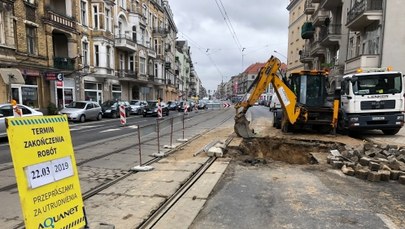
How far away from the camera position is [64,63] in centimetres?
2744

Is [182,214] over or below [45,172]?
below

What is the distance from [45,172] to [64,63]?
27066 mm

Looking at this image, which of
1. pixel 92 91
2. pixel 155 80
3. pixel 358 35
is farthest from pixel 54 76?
pixel 155 80

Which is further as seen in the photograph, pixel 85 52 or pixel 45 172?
pixel 85 52

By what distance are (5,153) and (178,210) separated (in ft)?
26.1

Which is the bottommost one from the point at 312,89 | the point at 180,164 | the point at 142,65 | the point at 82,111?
the point at 180,164

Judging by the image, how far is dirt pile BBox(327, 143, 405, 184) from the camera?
6.83 meters

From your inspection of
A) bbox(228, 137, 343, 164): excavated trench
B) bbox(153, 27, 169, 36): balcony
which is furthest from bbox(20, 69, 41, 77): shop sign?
bbox(153, 27, 169, 36): balcony

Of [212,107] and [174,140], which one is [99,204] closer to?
[174,140]

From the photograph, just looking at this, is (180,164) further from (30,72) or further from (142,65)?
(142,65)

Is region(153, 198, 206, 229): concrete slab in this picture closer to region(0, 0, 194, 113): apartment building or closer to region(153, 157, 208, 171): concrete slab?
region(153, 157, 208, 171): concrete slab

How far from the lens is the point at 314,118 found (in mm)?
13906

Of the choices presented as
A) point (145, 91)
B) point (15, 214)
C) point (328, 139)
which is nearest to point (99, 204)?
point (15, 214)

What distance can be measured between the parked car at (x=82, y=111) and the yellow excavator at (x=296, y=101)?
14.3 metres
